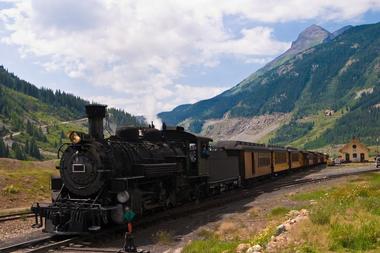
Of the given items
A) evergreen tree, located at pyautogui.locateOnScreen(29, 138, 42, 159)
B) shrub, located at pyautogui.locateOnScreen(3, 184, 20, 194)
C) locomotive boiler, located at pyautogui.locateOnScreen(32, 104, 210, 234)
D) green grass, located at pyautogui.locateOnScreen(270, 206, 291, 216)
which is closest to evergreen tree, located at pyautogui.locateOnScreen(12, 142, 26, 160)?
evergreen tree, located at pyautogui.locateOnScreen(29, 138, 42, 159)

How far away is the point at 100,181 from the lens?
55.6 ft

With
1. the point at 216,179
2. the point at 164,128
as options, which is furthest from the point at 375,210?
the point at 216,179

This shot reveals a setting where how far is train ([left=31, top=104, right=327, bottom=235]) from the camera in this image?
1658 centimetres

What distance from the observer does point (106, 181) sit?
1712 centimetres

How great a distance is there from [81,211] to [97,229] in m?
0.92

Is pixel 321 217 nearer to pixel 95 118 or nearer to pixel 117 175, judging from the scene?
pixel 117 175

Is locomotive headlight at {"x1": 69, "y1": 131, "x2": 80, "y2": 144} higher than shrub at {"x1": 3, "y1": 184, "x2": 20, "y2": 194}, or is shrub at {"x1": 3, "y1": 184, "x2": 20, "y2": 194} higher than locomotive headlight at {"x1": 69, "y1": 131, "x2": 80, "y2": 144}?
locomotive headlight at {"x1": 69, "y1": 131, "x2": 80, "y2": 144}

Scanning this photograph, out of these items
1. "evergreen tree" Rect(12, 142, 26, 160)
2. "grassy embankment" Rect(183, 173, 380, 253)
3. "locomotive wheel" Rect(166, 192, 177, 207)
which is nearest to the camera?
"grassy embankment" Rect(183, 173, 380, 253)

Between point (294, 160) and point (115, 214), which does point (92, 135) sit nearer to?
point (115, 214)

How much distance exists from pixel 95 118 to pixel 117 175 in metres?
2.31

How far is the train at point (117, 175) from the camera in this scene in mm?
16578

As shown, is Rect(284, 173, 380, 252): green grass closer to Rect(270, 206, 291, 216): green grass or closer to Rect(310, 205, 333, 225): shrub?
Rect(310, 205, 333, 225): shrub

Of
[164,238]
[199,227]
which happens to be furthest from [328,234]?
[199,227]

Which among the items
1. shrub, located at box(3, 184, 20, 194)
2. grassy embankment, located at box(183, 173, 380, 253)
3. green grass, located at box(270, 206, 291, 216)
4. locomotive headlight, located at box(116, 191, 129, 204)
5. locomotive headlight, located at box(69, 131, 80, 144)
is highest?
locomotive headlight, located at box(69, 131, 80, 144)
